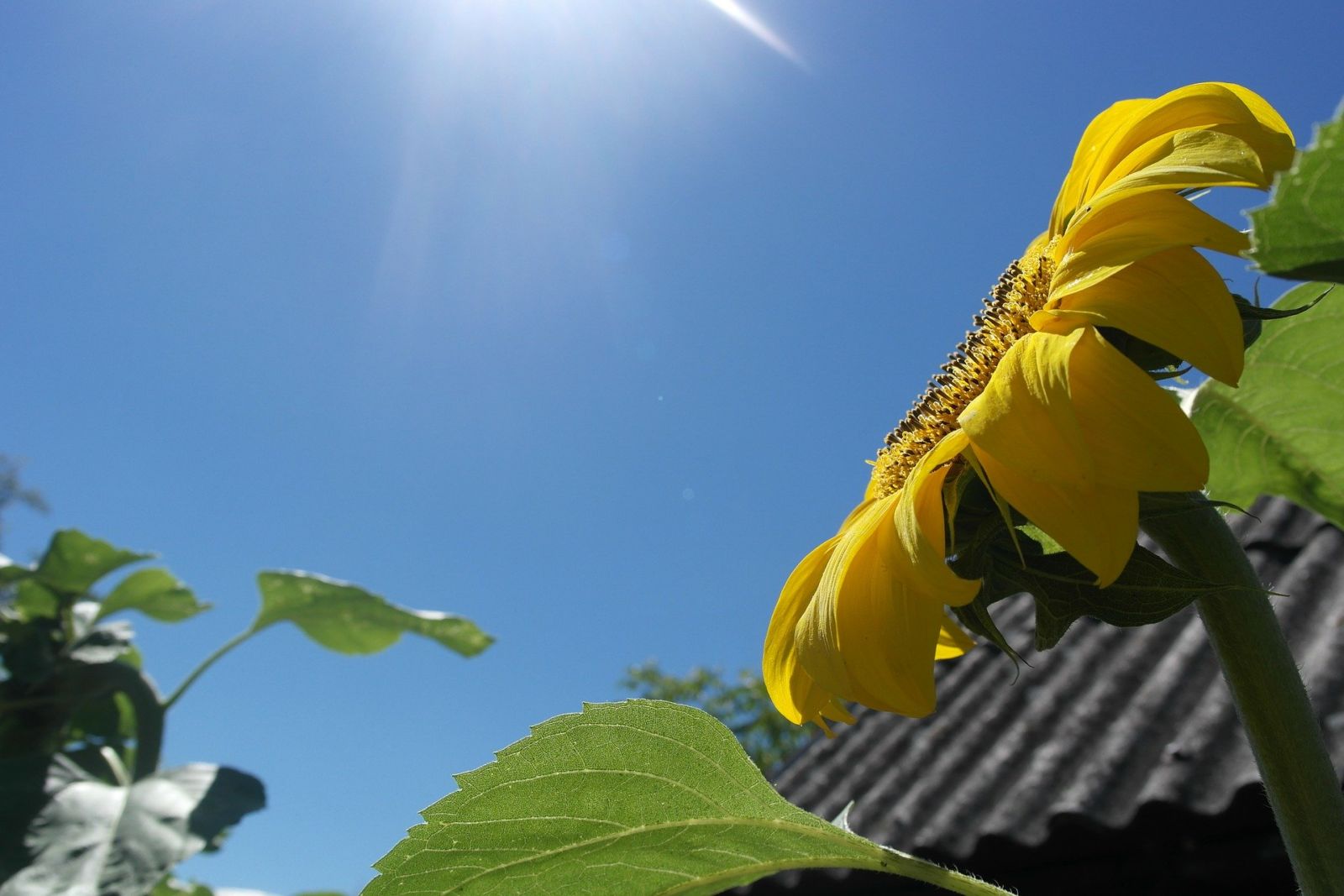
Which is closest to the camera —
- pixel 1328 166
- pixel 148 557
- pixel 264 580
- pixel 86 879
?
pixel 1328 166

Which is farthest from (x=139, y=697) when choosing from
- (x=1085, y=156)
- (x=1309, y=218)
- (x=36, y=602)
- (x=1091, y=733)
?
(x=1091, y=733)

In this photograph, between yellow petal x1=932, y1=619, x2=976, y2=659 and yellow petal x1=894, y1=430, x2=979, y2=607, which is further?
yellow petal x1=932, y1=619, x2=976, y2=659

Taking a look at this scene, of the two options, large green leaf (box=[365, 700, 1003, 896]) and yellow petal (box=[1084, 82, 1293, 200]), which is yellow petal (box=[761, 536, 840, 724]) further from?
yellow petal (box=[1084, 82, 1293, 200])

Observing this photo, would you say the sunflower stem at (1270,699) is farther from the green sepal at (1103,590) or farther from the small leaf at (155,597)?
the small leaf at (155,597)

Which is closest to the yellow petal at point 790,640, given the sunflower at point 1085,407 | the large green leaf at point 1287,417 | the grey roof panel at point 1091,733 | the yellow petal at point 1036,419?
the sunflower at point 1085,407

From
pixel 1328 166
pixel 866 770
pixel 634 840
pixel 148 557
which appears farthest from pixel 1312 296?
pixel 866 770

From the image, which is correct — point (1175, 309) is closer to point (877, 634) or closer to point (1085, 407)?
point (1085, 407)

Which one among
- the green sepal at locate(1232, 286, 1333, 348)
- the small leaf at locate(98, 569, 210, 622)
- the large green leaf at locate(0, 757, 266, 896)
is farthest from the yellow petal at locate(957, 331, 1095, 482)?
the small leaf at locate(98, 569, 210, 622)

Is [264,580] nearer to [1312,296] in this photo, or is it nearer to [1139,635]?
[1312,296]
